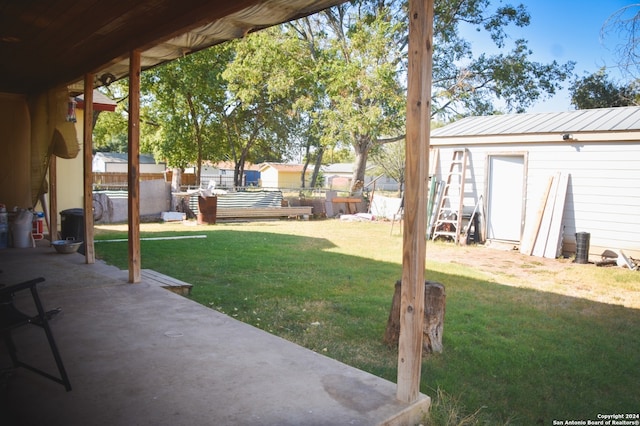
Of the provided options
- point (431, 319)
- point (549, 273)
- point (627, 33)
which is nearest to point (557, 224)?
point (549, 273)

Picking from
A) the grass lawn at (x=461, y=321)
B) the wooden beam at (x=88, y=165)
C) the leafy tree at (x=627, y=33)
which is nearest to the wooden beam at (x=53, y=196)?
the grass lawn at (x=461, y=321)

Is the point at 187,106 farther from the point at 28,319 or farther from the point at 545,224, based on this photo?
the point at 28,319

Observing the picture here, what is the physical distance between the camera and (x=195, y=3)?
3695 millimetres

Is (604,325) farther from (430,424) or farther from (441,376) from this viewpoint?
(430,424)

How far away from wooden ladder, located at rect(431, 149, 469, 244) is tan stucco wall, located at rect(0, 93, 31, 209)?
8.70 metres

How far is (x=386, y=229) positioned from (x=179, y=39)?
989 centimetres

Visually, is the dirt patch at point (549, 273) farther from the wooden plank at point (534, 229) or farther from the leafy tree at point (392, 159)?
the leafy tree at point (392, 159)

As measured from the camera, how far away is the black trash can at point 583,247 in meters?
8.92

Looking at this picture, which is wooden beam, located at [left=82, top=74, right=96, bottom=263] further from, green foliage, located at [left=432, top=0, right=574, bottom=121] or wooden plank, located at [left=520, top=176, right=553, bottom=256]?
green foliage, located at [left=432, top=0, right=574, bottom=121]

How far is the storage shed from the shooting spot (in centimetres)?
898

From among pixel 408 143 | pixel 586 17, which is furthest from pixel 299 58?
pixel 408 143

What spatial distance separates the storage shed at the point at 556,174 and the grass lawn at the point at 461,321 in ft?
4.90

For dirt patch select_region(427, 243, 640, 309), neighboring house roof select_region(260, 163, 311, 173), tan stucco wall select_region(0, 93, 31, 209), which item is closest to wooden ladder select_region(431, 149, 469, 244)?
dirt patch select_region(427, 243, 640, 309)

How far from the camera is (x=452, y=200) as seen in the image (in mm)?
11641
